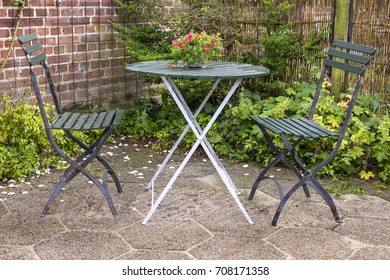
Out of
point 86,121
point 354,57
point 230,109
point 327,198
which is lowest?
point 327,198

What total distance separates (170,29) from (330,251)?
3.66 metres

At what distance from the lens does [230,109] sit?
5.37 m

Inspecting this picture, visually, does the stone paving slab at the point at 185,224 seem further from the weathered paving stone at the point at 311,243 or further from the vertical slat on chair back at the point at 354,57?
the vertical slat on chair back at the point at 354,57

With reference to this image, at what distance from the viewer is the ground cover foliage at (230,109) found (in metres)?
4.55

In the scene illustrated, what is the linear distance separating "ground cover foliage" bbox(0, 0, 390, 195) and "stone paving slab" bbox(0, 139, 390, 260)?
36 cm

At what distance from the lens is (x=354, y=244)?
3.34m

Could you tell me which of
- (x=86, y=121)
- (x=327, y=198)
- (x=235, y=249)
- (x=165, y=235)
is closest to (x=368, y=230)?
(x=327, y=198)

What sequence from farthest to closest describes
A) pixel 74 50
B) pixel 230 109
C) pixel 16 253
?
pixel 74 50
pixel 230 109
pixel 16 253

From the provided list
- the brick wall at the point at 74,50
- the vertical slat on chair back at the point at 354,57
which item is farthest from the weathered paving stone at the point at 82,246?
the brick wall at the point at 74,50

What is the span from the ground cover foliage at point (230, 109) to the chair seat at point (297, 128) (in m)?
0.88

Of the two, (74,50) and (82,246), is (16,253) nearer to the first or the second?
(82,246)

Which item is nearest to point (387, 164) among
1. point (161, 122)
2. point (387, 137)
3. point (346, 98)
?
point (387, 137)

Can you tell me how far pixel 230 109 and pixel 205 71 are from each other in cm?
170

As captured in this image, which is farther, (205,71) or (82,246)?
(205,71)
